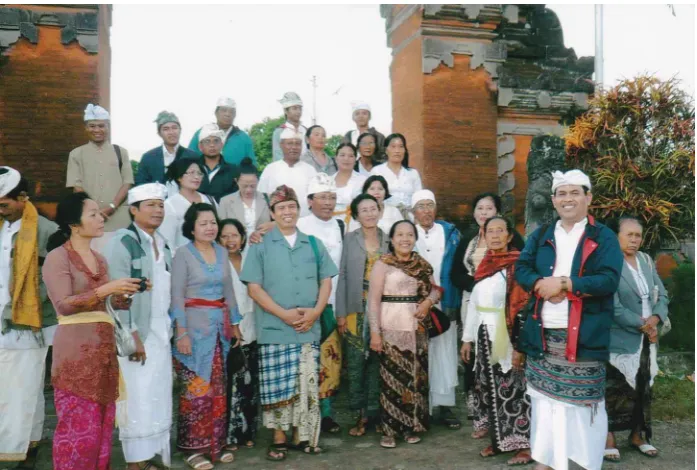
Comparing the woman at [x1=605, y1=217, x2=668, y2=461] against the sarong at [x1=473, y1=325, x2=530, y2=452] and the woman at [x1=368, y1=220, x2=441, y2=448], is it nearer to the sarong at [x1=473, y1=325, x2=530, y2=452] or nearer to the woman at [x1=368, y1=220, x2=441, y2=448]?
the sarong at [x1=473, y1=325, x2=530, y2=452]

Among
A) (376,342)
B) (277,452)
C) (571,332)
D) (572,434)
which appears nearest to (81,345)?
(277,452)

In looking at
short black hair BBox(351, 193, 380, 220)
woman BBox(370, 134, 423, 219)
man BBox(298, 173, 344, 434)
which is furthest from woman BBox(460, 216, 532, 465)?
woman BBox(370, 134, 423, 219)

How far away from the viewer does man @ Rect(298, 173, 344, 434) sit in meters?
4.91

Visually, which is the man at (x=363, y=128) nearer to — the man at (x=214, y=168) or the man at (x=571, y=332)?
the man at (x=214, y=168)

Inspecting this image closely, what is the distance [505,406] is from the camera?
4418 mm

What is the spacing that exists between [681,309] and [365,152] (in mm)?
4405

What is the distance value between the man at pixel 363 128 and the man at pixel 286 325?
2.17 meters

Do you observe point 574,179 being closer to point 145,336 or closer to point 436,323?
point 436,323

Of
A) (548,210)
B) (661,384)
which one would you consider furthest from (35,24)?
(661,384)

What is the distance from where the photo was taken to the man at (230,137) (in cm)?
625

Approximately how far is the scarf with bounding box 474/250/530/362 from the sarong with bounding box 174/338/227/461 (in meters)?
1.95

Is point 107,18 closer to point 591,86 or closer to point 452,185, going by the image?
point 452,185

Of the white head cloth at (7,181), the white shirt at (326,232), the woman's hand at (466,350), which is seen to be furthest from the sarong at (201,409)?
the woman's hand at (466,350)

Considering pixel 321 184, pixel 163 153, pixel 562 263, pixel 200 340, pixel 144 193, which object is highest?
pixel 163 153
